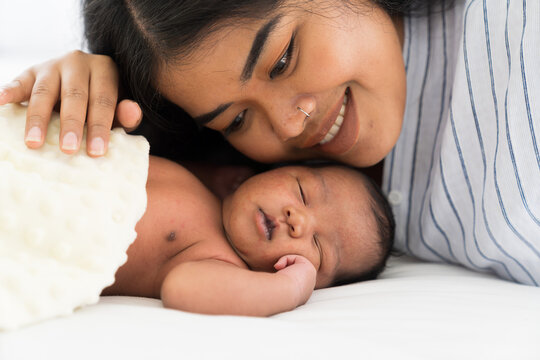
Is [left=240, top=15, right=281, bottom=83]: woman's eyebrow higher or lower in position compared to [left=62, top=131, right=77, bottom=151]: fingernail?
higher

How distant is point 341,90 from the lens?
103cm

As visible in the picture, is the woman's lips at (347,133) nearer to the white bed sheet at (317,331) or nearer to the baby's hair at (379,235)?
the baby's hair at (379,235)

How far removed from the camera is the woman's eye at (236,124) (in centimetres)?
106

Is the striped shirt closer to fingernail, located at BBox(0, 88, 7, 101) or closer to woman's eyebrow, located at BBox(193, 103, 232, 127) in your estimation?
woman's eyebrow, located at BBox(193, 103, 232, 127)

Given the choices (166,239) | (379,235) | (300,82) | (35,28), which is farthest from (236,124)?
(35,28)

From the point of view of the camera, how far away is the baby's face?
38.7 inches

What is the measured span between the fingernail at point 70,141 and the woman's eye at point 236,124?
1.16 ft

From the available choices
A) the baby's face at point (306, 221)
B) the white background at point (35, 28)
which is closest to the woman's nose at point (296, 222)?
the baby's face at point (306, 221)

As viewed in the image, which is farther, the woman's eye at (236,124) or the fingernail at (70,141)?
the woman's eye at (236,124)

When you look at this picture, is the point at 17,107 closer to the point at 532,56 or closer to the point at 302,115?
the point at 302,115

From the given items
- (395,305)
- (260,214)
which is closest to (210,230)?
(260,214)

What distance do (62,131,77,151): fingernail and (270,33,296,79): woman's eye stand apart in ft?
1.26

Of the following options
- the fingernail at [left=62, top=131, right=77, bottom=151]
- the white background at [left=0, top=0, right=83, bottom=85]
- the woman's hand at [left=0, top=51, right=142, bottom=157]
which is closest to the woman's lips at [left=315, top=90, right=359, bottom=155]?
the woman's hand at [left=0, top=51, right=142, bottom=157]

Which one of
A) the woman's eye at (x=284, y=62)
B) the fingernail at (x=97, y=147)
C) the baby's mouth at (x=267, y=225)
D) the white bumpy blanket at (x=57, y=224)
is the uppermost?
the woman's eye at (x=284, y=62)
